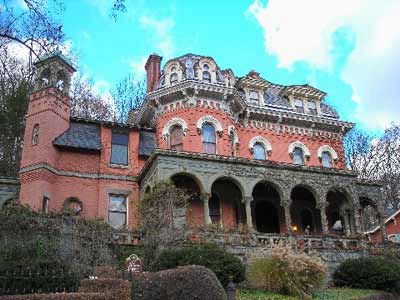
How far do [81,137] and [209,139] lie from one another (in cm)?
708

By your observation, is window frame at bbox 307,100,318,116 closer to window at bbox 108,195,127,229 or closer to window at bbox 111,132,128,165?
window at bbox 111,132,128,165

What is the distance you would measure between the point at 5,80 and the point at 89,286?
2660 centimetres

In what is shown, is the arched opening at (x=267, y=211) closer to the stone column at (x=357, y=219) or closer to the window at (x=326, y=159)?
the stone column at (x=357, y=219)

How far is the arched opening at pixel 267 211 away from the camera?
25719mm

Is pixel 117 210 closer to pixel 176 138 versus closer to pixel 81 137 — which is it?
pixel 81 137

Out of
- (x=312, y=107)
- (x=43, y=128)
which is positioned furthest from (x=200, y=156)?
Result: (x=312, y=107)

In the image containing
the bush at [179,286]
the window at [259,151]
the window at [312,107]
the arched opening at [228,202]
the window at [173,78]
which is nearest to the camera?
the bush at [179,286]

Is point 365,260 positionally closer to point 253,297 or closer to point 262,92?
point 253,297

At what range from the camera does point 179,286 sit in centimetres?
995

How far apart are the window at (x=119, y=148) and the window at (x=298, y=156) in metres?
10.4

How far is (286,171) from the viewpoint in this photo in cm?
2323

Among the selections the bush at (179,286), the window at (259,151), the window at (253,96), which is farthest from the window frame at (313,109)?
the bush at (179,286)

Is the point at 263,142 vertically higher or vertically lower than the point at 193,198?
higher

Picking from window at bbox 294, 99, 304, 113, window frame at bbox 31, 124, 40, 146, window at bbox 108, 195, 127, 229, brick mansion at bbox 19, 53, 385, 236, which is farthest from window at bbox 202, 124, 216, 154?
window frame at bbox 31, 124, 40, 146
